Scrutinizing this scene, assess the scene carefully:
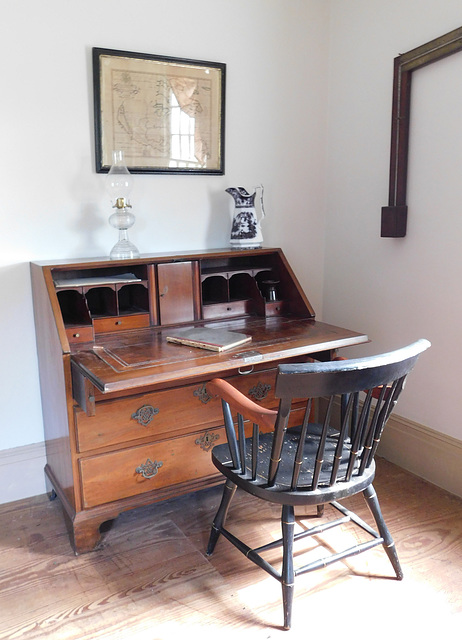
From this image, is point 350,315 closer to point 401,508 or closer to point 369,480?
point 401,508

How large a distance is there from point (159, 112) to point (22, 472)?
1.66 m

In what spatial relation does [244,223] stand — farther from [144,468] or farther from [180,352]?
[144,468]

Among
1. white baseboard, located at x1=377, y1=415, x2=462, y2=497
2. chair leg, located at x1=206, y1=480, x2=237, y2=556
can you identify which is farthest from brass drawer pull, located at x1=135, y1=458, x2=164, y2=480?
white baseboard, located at x1=377, y1=415, x2=462, y2=497

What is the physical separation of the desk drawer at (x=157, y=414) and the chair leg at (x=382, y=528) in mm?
578

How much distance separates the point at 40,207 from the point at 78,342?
63 centimetres

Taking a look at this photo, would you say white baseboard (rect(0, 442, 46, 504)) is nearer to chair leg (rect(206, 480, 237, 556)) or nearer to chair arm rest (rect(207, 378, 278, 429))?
chair leg (rect(206, 480, 237, 556))

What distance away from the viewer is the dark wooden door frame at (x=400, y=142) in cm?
230

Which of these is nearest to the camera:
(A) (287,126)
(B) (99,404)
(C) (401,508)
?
(B) (99,404)

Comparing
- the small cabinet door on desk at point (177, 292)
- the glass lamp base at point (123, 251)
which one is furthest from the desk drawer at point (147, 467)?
the glass lamp base at point (123, 251)

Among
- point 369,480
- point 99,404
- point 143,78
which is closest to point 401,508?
point 369,480

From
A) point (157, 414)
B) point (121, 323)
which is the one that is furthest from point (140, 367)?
point (121, 323)

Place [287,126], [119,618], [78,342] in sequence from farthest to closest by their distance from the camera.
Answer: [287,126], [78,342], [119,618]

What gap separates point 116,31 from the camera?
7.36ft

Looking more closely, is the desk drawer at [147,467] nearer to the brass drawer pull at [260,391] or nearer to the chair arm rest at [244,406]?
the brass drawer pull at [260,391]
